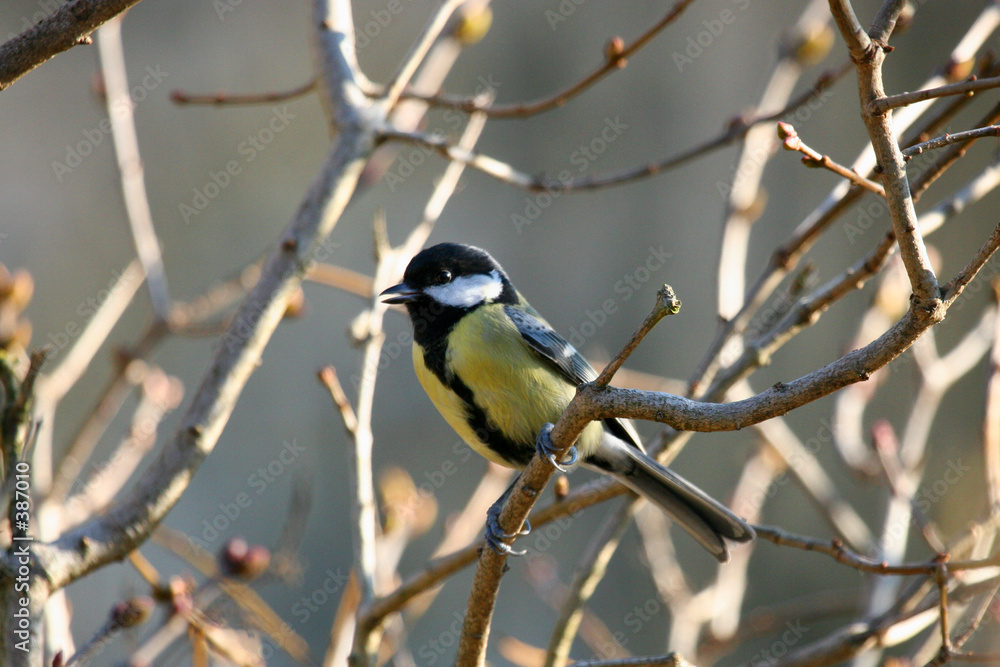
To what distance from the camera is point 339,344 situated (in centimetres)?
510

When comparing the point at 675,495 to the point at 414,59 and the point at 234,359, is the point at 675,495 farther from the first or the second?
the point at 414,59

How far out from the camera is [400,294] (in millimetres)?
2189

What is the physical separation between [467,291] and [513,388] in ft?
1.22

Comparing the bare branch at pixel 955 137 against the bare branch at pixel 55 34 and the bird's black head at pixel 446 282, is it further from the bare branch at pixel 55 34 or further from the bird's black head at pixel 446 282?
the bird's black head at pixel 446 282

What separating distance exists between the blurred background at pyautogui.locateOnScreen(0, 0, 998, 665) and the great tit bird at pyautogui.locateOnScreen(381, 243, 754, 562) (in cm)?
244

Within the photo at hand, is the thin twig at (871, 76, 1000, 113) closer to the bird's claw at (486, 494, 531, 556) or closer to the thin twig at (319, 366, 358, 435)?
the bird's claw at (486, 494, 531, 556)

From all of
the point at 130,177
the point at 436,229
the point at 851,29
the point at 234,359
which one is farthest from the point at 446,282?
the point at 436,229

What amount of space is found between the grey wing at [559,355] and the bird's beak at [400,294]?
0.26m

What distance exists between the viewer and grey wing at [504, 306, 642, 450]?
2.12 m

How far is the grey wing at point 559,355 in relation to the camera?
2.12 metres

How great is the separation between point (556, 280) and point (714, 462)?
1.55 m

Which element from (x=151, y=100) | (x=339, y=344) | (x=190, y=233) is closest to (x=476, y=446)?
(x=339, y=344)

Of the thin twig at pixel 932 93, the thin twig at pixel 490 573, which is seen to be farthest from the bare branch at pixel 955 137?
the thin twig at pixel 490 573

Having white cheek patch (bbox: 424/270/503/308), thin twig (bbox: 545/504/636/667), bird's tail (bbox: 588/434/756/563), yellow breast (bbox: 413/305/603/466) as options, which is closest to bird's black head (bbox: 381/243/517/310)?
white cheek patch (bbox: 424/270/503/308)
